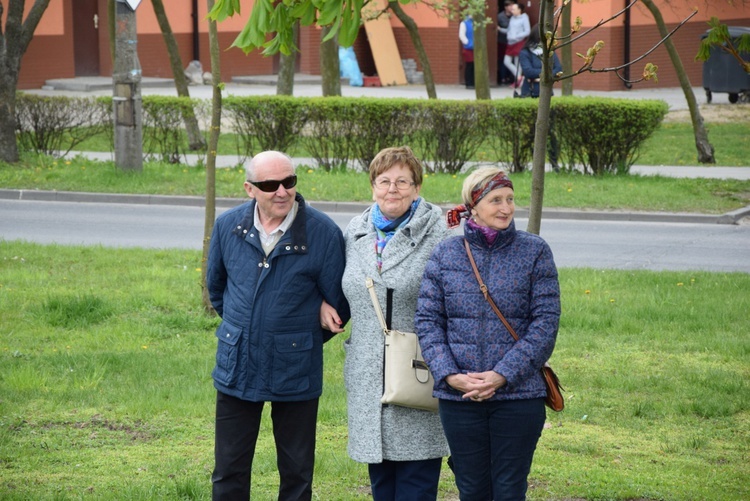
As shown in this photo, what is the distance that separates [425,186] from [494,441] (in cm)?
1212

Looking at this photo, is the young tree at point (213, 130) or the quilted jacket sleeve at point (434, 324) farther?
the young tree at point (213, 130)

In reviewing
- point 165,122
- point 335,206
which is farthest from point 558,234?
A: point 165,122

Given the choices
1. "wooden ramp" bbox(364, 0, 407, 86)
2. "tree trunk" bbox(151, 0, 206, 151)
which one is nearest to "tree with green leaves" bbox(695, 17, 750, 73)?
"tree trunk" bbox(151, 0, 206, 151)

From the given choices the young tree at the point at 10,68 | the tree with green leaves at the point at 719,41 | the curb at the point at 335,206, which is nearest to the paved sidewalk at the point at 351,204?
the curb at the point at 335,206

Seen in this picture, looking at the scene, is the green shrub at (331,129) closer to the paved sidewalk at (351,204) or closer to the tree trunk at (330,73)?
the paved sidewalk at (351,204)

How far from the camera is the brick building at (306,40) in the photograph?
109 feet

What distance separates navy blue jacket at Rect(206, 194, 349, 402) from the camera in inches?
182

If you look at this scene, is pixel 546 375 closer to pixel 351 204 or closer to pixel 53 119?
pixel 351 204

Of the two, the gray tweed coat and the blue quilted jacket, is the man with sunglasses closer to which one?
the gray tweed coat

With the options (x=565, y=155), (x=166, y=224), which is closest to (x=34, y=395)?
(x=166, y=224)

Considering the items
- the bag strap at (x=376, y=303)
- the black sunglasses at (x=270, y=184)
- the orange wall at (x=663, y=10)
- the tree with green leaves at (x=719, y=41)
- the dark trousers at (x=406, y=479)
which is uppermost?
the orange wall at (x=663, y=10)

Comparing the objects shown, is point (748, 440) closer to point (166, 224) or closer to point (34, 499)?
point (34, 499)

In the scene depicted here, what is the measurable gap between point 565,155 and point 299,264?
539 inches

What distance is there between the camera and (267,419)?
6.69 meters
